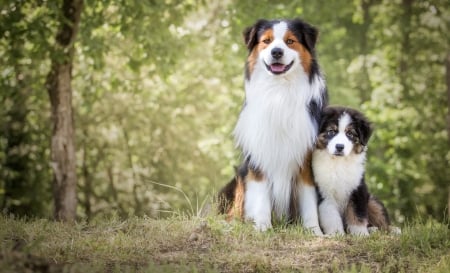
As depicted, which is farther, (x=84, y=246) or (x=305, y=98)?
(x=305, y=98)

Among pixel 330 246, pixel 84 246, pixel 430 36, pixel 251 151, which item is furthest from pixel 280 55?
pixel 430 36

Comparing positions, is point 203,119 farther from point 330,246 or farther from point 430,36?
point 330,246

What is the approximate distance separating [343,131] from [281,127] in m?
0.60

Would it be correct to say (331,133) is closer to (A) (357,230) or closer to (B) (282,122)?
(B) (282,122)

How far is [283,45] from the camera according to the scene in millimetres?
6242

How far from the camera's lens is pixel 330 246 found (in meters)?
5.78

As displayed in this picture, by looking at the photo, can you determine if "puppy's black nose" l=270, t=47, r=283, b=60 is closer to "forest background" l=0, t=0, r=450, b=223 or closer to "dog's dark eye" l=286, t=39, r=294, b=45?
"dog's dark eye" l=286, t=39, r=294, b=45

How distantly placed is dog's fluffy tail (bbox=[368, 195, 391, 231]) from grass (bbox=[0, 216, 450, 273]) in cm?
63

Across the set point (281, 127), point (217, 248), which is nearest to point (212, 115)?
point (281, 127)

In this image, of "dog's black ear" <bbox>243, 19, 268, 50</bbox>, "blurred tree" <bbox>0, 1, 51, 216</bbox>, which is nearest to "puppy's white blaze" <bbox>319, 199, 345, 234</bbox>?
"dog's black ear" <bbox>243, 19, 268, 50</bbox>

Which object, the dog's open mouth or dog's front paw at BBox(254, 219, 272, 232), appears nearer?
the dog's open mouth

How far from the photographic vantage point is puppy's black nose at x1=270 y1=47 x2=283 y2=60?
20.3 ft

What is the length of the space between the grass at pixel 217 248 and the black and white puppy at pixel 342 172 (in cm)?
38

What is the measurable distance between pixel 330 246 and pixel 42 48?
6.07 m
